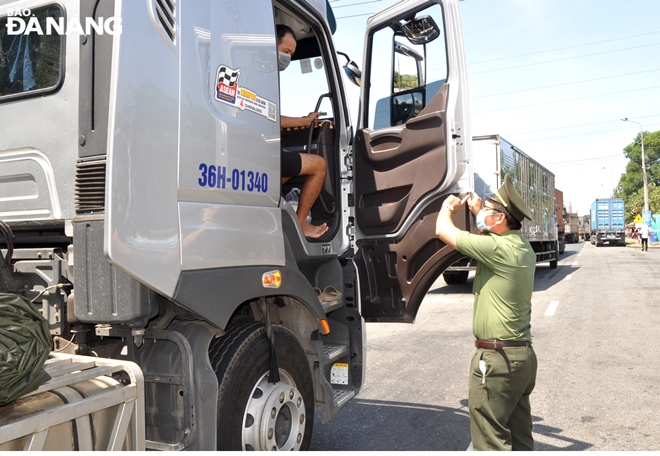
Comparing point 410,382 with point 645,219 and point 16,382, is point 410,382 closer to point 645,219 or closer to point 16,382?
point 16,382

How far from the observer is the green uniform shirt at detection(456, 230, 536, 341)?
10.9ft

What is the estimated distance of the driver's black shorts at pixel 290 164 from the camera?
11.5ft

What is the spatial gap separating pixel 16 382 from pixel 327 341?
2.53m

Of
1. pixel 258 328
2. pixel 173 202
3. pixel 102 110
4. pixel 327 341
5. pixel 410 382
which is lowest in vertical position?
pixel 410 382

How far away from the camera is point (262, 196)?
3008 mm

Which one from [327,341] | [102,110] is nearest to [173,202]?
[102,110]

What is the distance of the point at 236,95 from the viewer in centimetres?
282

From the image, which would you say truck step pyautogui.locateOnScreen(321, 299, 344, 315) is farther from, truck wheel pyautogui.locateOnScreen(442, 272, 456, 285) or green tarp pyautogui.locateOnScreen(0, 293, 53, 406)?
truck wheel pyautogui.locateOnScreen(442, 272, 456, 285)

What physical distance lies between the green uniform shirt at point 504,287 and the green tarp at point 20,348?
2.35 metres

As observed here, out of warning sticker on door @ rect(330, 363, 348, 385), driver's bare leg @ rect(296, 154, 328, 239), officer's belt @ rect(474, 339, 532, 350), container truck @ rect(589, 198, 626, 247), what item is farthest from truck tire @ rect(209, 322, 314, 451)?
container truck @ rect(589, 198, 626, 247)
